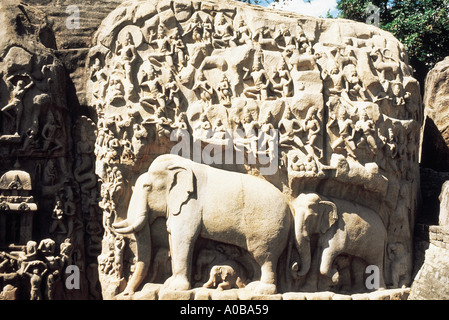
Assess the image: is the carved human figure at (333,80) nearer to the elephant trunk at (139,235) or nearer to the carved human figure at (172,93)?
the carved human figure at (172,93)

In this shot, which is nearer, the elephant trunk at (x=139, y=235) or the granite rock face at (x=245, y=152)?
the elephant trunk at (x=139, y=235)

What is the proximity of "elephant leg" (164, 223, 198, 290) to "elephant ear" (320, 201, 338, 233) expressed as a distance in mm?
1758

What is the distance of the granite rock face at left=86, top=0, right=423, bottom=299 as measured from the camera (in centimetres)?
640

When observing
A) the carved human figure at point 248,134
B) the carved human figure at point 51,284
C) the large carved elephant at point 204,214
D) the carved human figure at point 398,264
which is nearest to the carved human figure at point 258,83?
the carved human figure at point 248,134

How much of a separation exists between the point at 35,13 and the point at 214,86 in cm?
295

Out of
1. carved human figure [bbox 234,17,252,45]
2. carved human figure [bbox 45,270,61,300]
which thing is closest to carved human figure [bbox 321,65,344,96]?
carved human figure [bbox 234,17,252,45]

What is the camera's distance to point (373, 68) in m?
7.43

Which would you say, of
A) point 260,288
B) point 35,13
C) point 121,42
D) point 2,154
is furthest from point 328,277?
point 35,13

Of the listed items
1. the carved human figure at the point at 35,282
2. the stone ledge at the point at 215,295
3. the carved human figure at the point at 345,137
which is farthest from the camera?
the carved human figure at the point at 345,137

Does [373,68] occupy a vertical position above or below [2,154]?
above

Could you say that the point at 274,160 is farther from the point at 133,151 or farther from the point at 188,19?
the point at 188,19

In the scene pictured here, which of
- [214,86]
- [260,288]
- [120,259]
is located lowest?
[260,288]

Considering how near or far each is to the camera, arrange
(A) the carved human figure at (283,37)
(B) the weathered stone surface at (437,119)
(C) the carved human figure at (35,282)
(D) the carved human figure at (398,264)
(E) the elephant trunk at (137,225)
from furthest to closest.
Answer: (B) the weathered stone surface at (437,119)
(A) the carved human figure at (283,37)
(D) the carved human figure at (398,264)
(C) the carved human figure at (35,282)
(E) the elephant trunk at (137,225)

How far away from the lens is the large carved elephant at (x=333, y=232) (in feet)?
21.7
